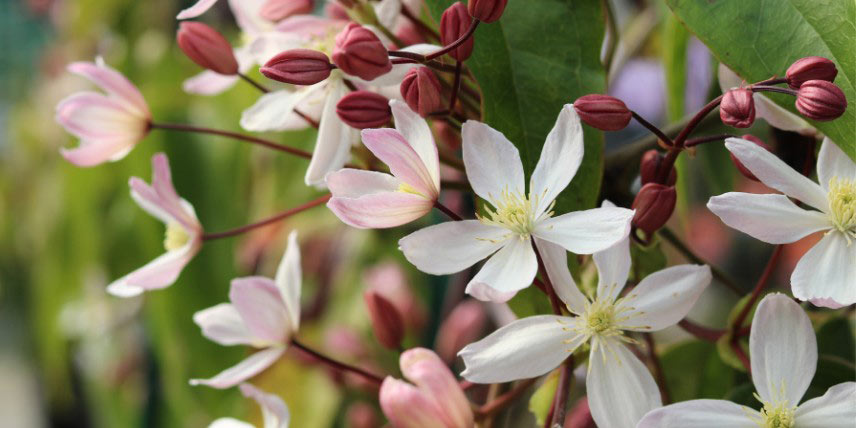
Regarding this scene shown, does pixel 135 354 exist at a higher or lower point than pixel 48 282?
lower

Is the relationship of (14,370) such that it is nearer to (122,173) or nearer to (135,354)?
(135,354)

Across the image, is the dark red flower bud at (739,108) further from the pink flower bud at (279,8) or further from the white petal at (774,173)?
the pink flower bud at (279,8)

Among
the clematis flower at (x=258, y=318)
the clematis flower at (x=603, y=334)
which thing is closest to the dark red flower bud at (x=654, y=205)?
the clematis flower at (x=603, y=334)

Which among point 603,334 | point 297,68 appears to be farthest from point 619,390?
point 297,68

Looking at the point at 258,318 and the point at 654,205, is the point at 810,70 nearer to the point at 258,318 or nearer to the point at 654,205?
the point at 654,205

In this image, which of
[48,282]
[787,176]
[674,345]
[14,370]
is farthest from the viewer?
[14,370]

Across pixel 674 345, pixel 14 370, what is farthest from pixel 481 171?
pixel 14 370
